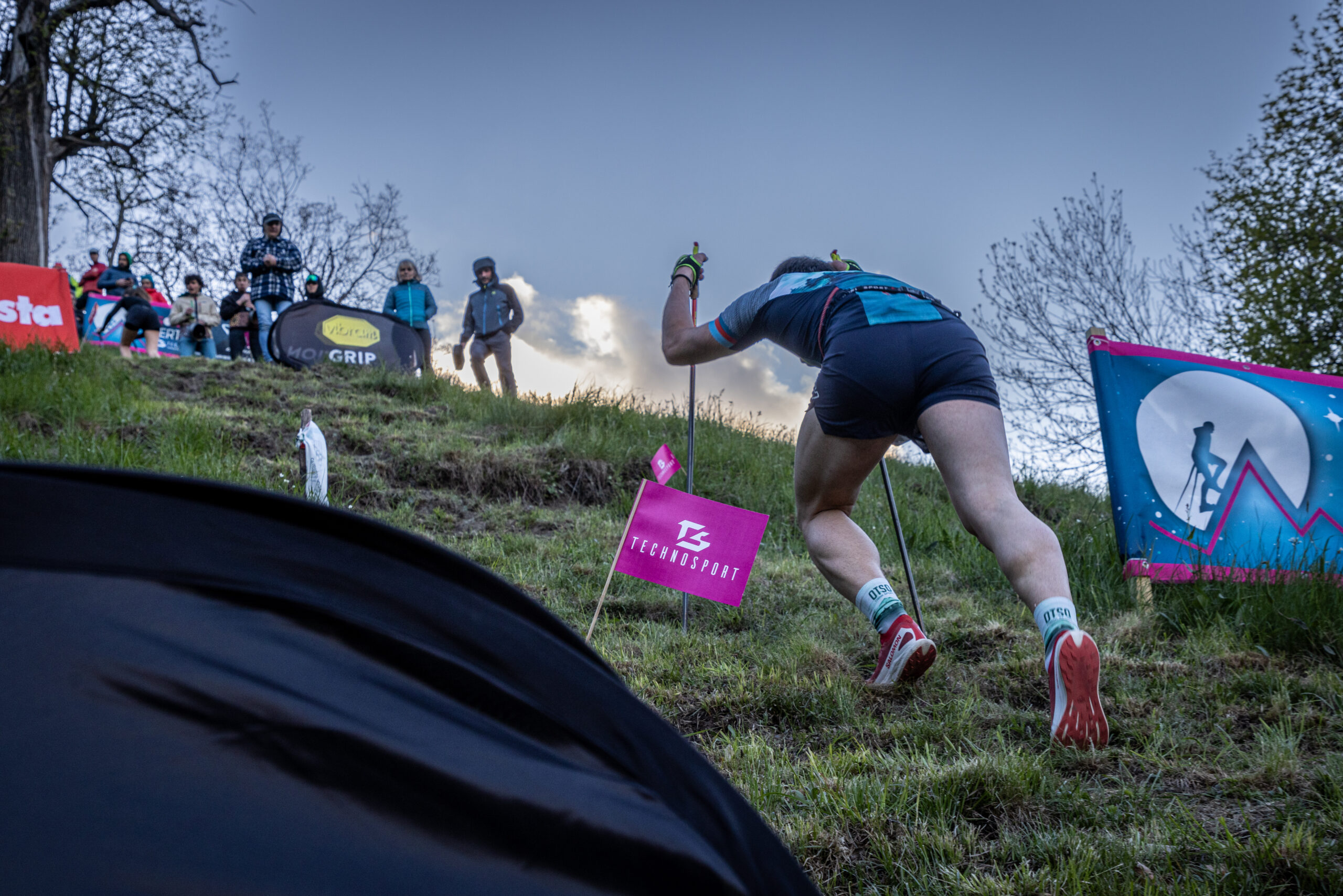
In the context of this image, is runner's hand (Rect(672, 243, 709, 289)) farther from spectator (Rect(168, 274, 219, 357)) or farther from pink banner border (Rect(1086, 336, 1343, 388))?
spectator (Rect(168, 274, 219, 357))

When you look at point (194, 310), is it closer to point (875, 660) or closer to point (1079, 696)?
point (875, 660)

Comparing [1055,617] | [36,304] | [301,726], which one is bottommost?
[1055,617]

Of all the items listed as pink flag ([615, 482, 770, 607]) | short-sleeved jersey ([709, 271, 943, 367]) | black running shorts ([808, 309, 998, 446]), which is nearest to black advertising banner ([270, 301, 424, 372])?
pink flag ([615, 482, 770, 607])

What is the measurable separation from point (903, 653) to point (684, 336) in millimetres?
1355

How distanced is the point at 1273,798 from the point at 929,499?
570 centimetres

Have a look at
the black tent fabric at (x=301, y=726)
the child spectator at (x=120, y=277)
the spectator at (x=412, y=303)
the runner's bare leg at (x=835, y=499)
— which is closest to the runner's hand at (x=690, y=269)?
the runner's bare leg at (x=835, y=499)

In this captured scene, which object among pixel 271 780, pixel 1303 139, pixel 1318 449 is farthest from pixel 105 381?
pixel 1303 139

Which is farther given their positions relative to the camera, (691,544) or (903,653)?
(691,544)

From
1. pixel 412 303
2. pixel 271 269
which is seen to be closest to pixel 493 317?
pixel 412 303

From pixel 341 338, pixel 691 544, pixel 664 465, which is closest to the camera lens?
pixel 691 544

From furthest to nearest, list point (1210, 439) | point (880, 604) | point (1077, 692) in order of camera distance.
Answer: point (1210, 439), point (880, 604), point (1077, 692)

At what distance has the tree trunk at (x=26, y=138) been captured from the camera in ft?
39.3

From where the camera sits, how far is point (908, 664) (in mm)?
2729

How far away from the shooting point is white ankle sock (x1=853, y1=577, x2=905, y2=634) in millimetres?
2785
